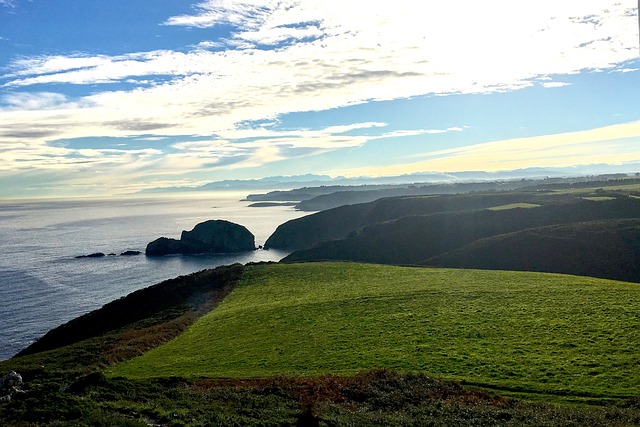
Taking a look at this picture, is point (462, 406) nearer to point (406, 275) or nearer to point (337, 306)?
point (337, 306)

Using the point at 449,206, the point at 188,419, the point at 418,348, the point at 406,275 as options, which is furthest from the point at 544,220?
the point at 188,419

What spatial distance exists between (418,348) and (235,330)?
18.1 m

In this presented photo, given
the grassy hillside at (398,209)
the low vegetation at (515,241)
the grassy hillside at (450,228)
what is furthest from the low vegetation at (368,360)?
the grassy hillside at (398,209)

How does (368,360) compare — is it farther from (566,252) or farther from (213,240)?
(213,240)

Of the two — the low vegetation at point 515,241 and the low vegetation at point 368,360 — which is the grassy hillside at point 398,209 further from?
the low vegetation at point 368,360

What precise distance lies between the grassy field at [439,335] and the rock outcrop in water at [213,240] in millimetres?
127062

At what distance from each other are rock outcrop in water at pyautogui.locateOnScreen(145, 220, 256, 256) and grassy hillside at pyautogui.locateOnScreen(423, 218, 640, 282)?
94.7 meters

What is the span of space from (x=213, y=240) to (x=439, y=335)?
15468cm

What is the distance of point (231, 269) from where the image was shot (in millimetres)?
78438

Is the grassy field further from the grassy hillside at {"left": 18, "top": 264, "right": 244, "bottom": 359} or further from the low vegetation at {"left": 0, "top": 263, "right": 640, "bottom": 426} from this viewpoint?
the grassy hillside at {"left": 18, "top": 264, "right": 244, "bottom": 359}

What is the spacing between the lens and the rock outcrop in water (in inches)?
7067

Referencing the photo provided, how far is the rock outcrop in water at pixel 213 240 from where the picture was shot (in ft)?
589

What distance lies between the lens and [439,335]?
37.4 m

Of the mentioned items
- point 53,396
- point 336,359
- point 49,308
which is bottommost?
point 49,308
